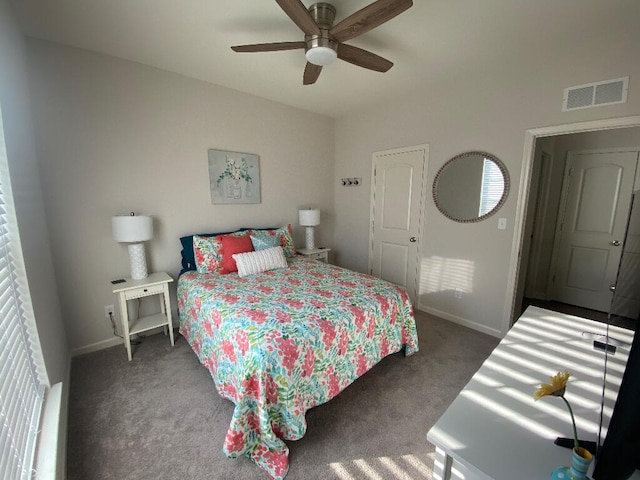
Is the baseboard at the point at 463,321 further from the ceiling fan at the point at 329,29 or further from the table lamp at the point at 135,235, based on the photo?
the table lamp at the point at 135,235

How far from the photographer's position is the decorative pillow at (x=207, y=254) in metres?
2.64

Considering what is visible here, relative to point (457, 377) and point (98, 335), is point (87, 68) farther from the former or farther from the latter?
point (457, 377)

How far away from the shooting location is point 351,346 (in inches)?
72.2

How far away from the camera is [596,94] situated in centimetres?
210

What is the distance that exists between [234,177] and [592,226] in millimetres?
4279

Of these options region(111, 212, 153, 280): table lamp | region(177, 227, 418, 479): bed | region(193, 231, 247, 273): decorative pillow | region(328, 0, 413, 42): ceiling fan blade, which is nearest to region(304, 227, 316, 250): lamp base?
region(177, 227, 418, 479): bed

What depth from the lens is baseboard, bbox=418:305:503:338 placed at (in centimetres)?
279

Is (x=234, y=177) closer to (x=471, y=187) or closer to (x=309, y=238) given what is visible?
(x=309, y=238)

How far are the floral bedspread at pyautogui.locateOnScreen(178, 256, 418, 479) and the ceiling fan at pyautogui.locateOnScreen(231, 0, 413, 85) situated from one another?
1677mm

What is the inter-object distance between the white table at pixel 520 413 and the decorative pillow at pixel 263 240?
222cm

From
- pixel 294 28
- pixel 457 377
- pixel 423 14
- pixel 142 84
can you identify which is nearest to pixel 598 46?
pixel 423 14

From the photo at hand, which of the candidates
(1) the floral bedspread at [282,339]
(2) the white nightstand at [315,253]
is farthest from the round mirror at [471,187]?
(2) the white nightstand at [315,253]

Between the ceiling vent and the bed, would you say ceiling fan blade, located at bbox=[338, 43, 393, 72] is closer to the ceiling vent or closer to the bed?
the ceiling vent

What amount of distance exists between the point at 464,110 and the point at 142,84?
3.12 m
